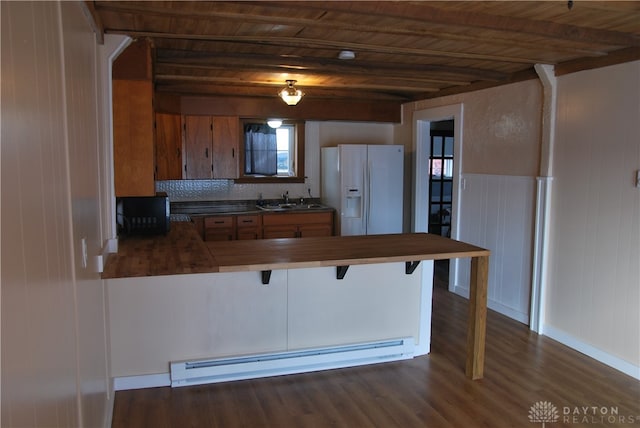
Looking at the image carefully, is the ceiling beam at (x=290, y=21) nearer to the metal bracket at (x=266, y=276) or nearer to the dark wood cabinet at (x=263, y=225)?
the metal bracket at (x=266, y=276)

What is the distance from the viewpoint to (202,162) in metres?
5.82

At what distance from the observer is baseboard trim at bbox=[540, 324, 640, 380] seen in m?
3.46

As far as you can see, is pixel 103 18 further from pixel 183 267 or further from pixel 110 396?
pixel 110 396

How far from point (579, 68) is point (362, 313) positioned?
8.26 feet

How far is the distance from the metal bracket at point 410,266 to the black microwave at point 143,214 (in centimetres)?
192

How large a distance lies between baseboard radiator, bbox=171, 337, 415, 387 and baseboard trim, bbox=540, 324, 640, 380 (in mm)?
1322

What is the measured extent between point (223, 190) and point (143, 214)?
2459 mm

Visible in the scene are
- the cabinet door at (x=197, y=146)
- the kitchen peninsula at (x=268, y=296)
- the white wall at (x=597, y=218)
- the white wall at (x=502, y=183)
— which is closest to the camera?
the kitchen peninsula at (x=268, y=296)

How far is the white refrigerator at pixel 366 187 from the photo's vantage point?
5.93 metres

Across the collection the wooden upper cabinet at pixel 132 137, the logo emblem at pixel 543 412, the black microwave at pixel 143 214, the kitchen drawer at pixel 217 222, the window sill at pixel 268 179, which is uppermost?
the wooden upper cabinet at pixel 132 137

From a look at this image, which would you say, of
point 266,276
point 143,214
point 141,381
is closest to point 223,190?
point 143,214

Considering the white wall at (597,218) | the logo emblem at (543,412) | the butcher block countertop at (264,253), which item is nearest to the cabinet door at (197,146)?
the butcher block countertop at (264,253)

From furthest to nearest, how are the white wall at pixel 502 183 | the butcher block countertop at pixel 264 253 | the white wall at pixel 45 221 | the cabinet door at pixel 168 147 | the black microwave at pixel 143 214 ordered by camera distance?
the cabinet door at pixel 168 147
the white wall at pixel 502 183
the black microwave at pixel 143 214
the butcher block countertop at pixel 264 253
the white wall at pixel 45 221

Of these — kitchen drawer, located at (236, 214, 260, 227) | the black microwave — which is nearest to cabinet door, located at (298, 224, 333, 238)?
kitchen drawer, located at (236, 214, 260, 227)
